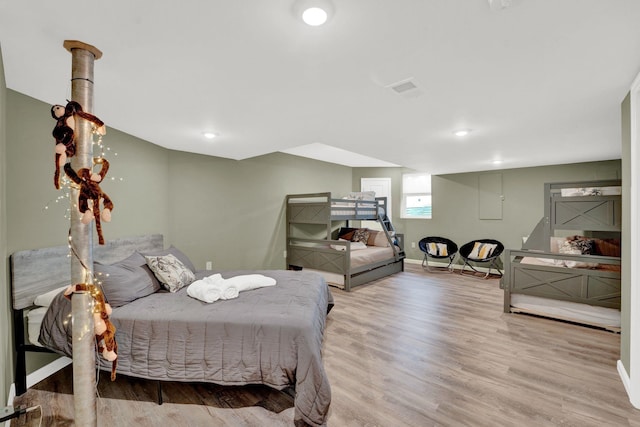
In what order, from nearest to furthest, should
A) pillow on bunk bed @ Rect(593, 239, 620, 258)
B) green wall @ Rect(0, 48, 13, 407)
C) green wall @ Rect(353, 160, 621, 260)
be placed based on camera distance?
green wall @ Rect(0, 48, 13, 407)
pillow on bunk bed @ Rect(593, 239, 620, 258)
green wall @ Rect(353, 160, 621, 260)

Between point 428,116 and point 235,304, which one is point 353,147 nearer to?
point 428,116

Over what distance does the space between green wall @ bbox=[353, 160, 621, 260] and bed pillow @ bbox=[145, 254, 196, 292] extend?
5281mm

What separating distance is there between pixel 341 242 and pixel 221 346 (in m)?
3.01

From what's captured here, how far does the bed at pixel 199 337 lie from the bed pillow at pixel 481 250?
15.6ft

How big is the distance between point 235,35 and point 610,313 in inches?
170

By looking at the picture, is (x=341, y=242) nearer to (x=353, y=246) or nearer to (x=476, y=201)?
(x=353, y=246)

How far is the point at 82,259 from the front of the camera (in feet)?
3.99

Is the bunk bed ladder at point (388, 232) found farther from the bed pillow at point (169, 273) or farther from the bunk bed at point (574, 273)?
the bed pillow at point (169, 273)

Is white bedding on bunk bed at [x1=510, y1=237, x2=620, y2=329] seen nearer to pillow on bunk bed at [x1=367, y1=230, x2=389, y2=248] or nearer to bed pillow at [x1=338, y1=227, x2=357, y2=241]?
pillow on bunk bed at [x1=367, y1=230, x2=389, y2=248]

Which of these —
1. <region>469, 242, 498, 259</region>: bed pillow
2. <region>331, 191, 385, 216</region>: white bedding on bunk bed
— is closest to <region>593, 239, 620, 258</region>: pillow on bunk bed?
<region>469, 242, 498, 259</region>: bed pillow

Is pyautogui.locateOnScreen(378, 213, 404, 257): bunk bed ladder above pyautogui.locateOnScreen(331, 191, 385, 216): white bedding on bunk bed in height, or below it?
below

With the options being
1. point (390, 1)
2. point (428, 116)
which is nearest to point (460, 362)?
point (428, 116)

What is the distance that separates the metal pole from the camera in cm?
120

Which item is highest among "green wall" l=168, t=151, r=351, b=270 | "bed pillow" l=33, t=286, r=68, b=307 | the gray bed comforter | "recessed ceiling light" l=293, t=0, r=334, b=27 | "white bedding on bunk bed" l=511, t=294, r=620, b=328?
"recessed ceiling light" l=293, t=0, r=334, b=27
